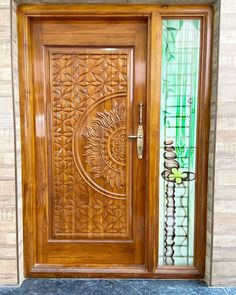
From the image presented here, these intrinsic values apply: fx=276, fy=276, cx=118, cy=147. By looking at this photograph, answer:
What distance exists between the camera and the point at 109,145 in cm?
174

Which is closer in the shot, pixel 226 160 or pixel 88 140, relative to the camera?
pixel 226 160

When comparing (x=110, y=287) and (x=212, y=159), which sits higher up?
(x=212, y=159)

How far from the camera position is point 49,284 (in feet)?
5.56

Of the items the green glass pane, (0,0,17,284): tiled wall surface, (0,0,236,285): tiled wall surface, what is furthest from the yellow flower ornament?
(0,0,17,284): tiled wall surface

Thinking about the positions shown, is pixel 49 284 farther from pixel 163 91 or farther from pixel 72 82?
pixel 163 91

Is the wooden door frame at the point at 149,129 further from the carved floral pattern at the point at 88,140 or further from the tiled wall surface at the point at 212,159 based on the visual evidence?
the carved floral pattern at the point at 88,140

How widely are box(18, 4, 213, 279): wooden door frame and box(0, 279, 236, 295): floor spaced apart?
43 millimetres

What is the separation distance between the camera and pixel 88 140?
174 cm

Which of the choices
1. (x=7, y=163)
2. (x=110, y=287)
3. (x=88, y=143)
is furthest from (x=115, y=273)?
(x=7, y=163)

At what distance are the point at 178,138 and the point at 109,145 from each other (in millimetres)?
432

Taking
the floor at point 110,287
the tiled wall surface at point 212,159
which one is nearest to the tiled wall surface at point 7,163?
the tiled wall surface at point 212,159

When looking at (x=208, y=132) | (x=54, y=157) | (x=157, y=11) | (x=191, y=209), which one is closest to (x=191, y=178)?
(x=191, y=209)

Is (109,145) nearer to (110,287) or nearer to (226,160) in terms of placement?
(226,160)

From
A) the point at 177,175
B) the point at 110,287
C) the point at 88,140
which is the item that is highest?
the point at 88,140
